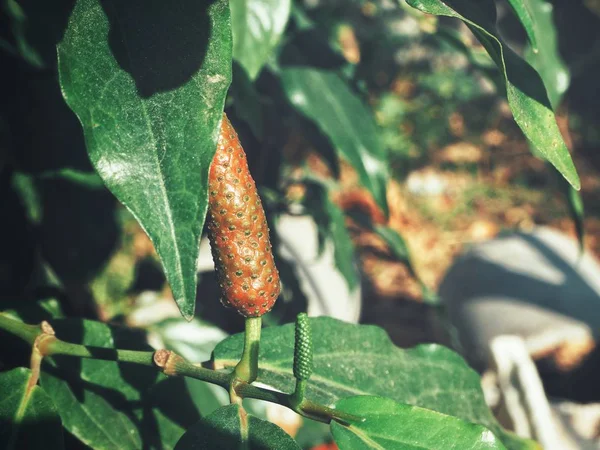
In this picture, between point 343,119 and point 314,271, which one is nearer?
point 343,119

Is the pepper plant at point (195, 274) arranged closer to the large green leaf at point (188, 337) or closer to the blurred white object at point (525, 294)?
the large green leaf at point (188, 337)

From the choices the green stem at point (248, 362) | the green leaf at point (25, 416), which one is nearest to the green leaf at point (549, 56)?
the green stem at point (248, 362)

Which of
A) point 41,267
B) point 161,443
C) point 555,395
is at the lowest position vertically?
point 555,395

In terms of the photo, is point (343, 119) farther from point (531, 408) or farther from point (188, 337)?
point (531, 408)

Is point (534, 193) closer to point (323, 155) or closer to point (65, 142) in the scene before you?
point (323, 155)

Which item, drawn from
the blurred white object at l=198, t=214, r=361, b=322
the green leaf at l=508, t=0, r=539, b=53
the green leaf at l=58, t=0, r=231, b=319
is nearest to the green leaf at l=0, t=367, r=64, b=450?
the green leaf at l=58, t=0, r=231, b=319

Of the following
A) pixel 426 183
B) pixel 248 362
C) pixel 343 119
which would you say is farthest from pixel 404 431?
pixel 426 183

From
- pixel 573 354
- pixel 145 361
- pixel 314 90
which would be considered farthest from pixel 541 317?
pixel 145 361

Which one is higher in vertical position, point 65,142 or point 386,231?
point 65,142
